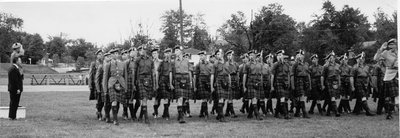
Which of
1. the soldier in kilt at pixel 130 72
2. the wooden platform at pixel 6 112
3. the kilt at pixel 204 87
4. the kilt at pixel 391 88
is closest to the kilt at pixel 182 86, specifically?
the kilt at pixel 204 87

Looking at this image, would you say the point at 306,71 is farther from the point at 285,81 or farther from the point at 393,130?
the point at 393,130

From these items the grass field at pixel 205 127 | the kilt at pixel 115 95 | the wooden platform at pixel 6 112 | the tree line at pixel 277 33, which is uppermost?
the tree line at pixel 277 33

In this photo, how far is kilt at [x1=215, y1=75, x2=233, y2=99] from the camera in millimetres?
10789

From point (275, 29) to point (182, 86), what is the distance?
95.5 ft

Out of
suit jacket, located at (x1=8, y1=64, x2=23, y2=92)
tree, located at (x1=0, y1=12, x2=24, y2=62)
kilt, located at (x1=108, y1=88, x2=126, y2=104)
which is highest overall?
tree, located at (x1=0, y1=12, x2=24, y2=62)

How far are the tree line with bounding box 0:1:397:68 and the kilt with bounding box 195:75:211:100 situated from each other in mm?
4891

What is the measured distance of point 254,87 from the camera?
11.1 meters

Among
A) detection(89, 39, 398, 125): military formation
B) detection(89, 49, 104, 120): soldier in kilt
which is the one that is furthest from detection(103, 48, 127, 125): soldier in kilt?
detection(89, 49, 104, 120): soldier in kilt

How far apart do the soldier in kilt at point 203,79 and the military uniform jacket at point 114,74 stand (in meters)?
2.12

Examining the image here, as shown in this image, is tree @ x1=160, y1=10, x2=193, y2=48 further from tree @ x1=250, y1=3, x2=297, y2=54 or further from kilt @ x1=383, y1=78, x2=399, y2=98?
kilt @ x1=383, y1=78, x2=399, y2=98

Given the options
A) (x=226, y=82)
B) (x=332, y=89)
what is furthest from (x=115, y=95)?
(x=332, y=89)

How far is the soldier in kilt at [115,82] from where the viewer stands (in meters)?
9.82

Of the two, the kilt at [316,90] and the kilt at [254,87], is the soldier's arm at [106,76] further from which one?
the kilt at [316,90]

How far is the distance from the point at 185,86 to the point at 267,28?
1154 inches
